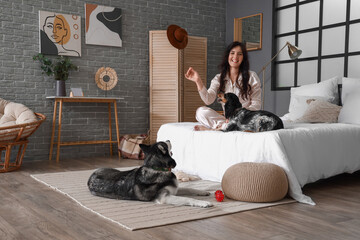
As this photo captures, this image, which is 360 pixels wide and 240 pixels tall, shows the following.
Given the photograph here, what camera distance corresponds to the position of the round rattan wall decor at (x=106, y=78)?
17.7 feet

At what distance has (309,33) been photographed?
5.19 m

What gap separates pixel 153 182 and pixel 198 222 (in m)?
0.45

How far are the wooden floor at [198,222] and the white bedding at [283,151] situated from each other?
226mm

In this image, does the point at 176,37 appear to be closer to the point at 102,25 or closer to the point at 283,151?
the point at 102,25

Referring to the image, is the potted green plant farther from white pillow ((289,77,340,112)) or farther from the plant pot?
white pillow ((289,77,340,112))

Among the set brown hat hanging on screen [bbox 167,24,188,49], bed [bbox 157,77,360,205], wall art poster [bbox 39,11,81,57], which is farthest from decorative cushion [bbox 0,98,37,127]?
brown hat hanging on screen [bbox 167,24,188,49]

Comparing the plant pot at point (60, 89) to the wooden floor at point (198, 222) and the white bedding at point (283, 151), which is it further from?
the wooden floor at point (198, 222)

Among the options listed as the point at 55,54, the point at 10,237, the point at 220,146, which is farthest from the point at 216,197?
the point at 55,54

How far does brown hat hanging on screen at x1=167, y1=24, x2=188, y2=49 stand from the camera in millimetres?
5352

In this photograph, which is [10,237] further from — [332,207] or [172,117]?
[172,117]

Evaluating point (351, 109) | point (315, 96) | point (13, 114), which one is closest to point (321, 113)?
point (351, 109)

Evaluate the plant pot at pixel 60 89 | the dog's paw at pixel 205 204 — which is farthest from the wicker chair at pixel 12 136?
the dog's paw at pixel 205 204

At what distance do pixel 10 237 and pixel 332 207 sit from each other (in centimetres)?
200

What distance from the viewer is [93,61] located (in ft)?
17.9
